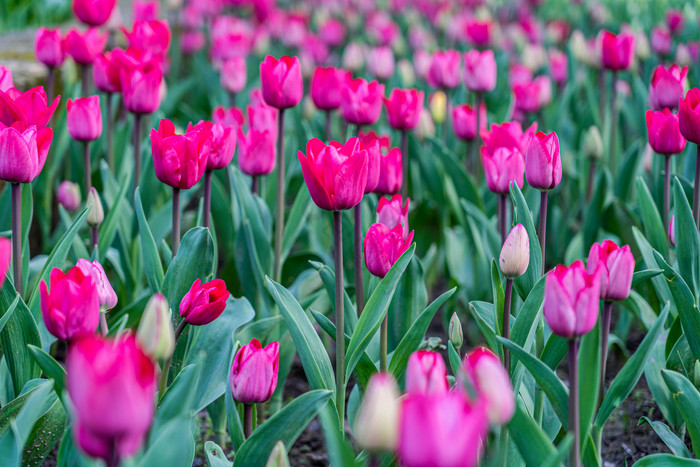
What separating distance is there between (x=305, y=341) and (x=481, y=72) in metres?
1.60

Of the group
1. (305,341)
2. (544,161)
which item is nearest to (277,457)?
(305,341)

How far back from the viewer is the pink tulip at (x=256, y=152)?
1.94 meters

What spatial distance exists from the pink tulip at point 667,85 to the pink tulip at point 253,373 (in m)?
1.39

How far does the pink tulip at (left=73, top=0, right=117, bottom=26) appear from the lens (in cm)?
268

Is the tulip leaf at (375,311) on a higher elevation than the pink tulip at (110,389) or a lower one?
lower

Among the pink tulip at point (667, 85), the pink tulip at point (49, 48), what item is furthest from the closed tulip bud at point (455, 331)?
the pink tulip at point (49, 48)

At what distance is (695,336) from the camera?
4.96 ft

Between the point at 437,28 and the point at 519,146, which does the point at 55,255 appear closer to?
the point at 519,146

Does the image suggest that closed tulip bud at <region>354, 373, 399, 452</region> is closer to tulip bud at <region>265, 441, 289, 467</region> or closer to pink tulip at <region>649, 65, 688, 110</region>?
tulip bud at <region>265, 441, 289, 467</region>

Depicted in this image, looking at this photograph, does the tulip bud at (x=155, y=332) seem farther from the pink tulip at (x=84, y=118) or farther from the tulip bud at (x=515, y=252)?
the pink tulip at (x=84, y=118)

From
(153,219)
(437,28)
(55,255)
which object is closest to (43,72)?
(153,219)

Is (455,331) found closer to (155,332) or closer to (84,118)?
(155,332)

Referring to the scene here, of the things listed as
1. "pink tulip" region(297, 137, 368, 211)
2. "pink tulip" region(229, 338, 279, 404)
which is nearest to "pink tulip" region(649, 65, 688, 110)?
"pink tulip" region(297, 137, 368, 211)

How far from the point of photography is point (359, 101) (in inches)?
84.1
